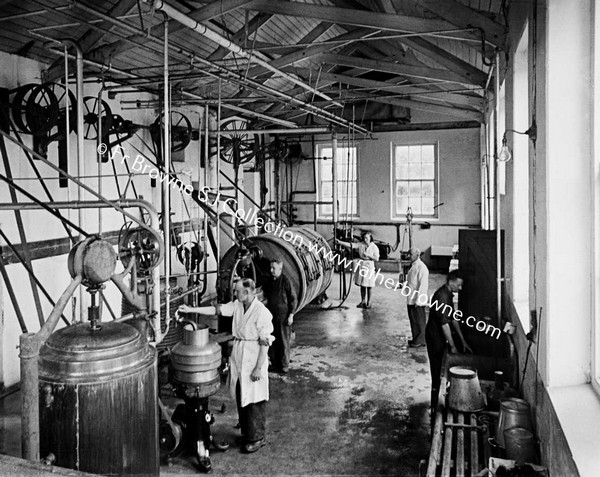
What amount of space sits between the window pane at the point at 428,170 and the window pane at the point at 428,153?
0.11m

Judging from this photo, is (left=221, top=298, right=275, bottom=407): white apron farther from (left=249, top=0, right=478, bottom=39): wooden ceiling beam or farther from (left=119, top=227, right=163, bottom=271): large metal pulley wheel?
(left=249, top=0, right=478, bottom=39): wooden ceiling beam

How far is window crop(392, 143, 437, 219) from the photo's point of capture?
16172 millimetres

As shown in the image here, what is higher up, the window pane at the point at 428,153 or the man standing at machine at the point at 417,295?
the window pane at the point at 428,153

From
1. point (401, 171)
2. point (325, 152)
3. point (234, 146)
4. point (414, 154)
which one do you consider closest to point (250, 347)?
Result: point (234, 146)

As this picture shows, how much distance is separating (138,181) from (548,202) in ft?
25.9

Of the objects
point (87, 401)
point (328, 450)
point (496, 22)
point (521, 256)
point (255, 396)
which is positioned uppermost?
point (496, 22)

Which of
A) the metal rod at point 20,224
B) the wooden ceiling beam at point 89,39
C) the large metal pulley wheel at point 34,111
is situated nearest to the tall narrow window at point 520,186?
the wooden ceiling beam at point 89,39

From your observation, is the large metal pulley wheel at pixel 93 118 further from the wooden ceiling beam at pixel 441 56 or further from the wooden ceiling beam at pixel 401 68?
the wooden ceiling beam at pixel 441 56

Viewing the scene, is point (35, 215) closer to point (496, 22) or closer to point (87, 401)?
point (87, 401)

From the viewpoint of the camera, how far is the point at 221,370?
7.46m

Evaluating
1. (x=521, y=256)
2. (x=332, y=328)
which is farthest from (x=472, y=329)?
(x=332, y=328)

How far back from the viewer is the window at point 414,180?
53.1ft

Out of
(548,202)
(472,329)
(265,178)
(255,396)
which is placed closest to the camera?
(548,202)

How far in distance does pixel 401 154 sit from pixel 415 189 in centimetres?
106
